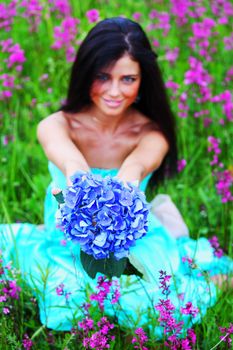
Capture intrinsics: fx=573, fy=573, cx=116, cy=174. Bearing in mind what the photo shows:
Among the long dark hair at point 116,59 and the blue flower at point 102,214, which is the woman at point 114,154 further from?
the blue flower at point 102,214

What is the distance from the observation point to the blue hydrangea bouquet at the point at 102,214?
1.32 meters

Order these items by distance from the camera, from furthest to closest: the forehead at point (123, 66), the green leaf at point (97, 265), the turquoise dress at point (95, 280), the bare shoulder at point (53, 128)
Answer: the bare shoulder at point (53, 128)
the forehead at point (123, 66)
the turquoise dress at point (95, 280)
the green leaf at point (97, 265)

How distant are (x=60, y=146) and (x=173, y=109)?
47.6 inches

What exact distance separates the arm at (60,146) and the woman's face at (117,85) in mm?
192

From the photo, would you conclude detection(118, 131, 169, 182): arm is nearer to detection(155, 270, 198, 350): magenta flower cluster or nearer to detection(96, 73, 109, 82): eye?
detection(96, 73, 109, 82): eye

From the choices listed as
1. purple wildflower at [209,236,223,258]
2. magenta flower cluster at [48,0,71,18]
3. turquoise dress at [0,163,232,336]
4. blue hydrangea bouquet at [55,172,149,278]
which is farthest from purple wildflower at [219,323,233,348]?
magenta flower cluster at [48,0,71,18]

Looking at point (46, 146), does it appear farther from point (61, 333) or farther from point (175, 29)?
point (175, 29)

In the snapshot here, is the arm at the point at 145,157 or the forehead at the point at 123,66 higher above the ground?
the forehead at the point at 123,66

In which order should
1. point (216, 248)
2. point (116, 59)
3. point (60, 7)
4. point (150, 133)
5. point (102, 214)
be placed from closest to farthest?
point (102, 214), point (216, 248), point (116, 59), point (150, 133), point (60, 7)

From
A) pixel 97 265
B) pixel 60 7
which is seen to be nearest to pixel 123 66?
pixel 97 265

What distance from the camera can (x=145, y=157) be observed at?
2324mm

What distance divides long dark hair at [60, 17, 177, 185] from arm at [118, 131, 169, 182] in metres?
0.07

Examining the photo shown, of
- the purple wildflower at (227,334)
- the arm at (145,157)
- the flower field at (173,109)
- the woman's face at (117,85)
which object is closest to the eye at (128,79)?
the woman's face at (117,85)

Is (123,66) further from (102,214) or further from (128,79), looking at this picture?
(102,214)
